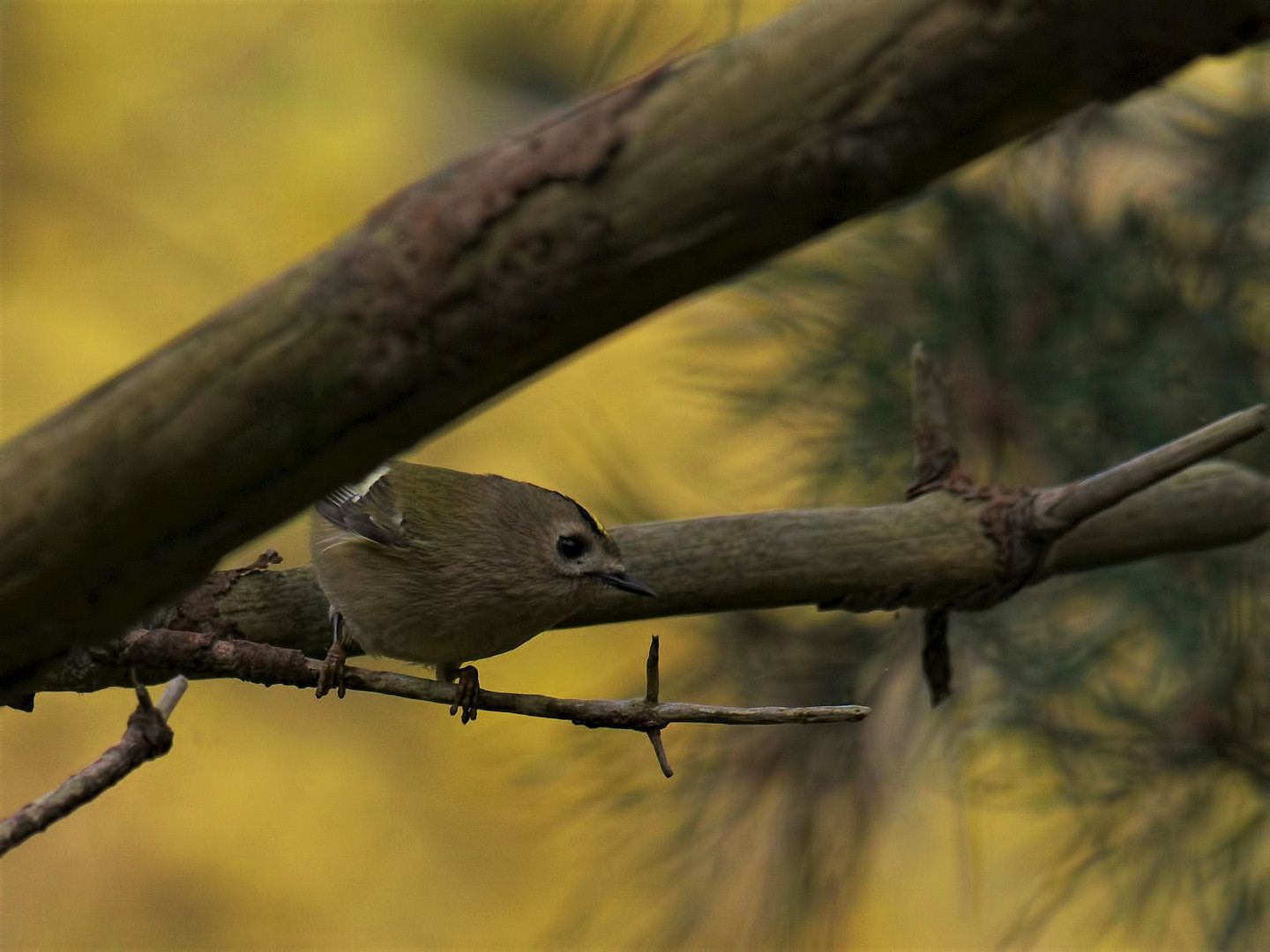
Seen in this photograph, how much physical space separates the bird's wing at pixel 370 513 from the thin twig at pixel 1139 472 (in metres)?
0.61

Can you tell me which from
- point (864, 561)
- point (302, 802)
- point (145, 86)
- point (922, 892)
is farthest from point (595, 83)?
point (145, 86)

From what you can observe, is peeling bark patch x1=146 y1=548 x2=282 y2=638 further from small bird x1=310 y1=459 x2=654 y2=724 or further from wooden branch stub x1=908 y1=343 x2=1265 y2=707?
wooden branch stub x1=908 y1=343 x2=1265 y2=707

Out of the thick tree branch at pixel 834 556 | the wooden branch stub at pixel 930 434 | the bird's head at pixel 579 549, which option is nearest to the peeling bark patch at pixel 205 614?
the thick tree branch at pixel 834 556

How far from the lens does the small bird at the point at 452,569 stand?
1.14m

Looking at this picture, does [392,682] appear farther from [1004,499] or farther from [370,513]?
[1004,499]

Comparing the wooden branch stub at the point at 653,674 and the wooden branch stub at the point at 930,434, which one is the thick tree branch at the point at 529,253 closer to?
the wooden branch stub at the point at 653,674

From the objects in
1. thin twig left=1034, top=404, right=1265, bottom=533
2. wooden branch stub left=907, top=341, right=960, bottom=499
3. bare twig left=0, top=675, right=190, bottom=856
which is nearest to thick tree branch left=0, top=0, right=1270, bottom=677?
bare twig left=0, top=675, right=190, bottom=856

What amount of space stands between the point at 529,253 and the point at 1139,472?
24.9 inches

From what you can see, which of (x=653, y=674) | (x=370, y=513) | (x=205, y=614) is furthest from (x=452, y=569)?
(x=653, y=674)

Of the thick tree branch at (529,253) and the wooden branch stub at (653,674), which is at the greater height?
the thick tree branch at (529,253)

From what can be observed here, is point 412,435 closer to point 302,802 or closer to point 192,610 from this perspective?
point 192,610

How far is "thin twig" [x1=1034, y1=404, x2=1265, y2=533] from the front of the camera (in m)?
0.84

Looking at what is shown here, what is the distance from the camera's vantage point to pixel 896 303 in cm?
158

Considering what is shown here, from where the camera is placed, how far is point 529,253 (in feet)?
1.51
